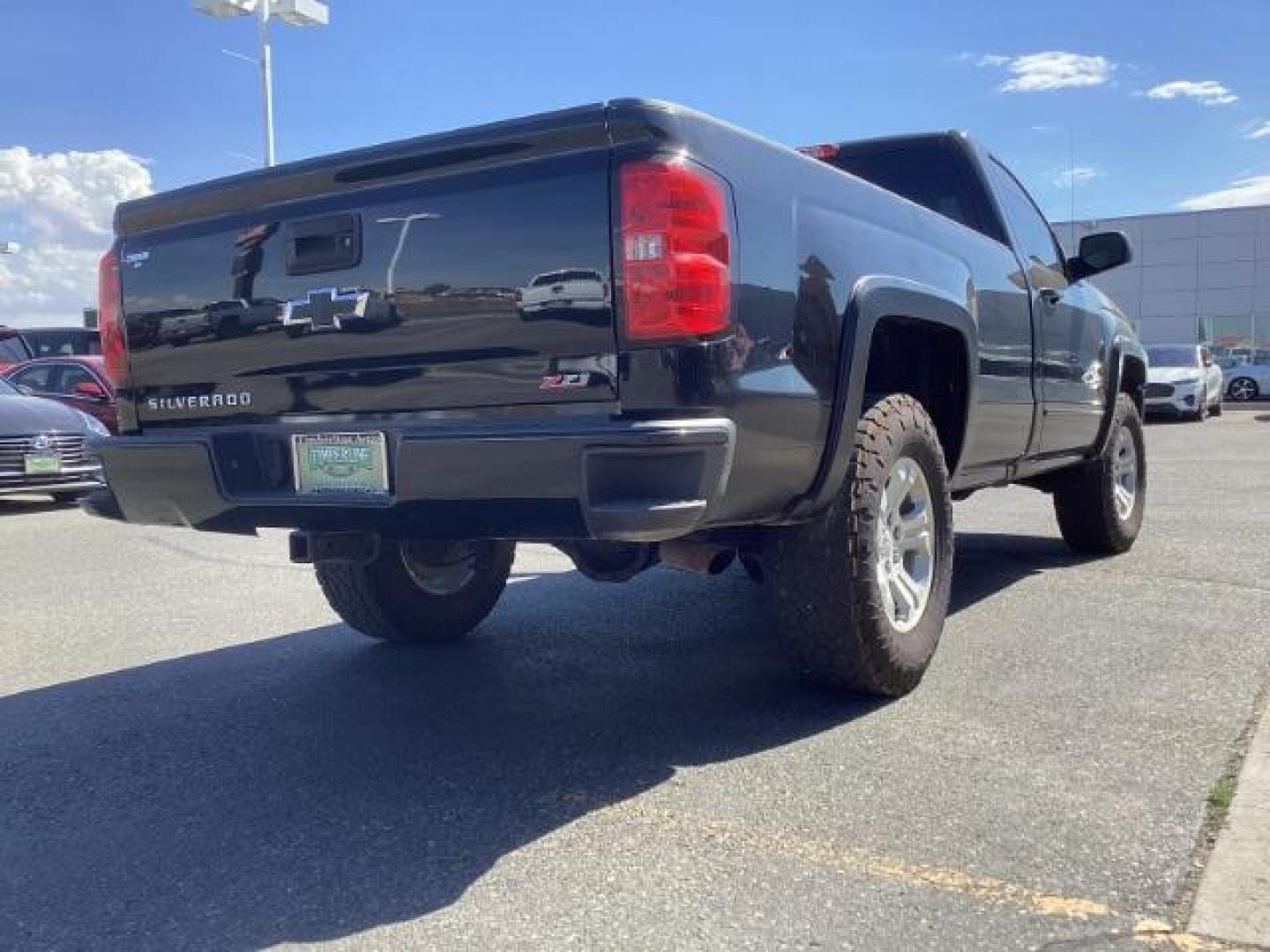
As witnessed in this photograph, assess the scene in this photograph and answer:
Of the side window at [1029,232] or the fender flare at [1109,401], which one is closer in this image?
the side window at [1029,232]

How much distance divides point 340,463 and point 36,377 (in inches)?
513

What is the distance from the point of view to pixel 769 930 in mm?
2457

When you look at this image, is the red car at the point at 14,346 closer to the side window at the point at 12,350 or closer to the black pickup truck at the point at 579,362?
the side window at the point at 12,350

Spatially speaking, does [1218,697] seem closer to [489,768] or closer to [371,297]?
[489,768]

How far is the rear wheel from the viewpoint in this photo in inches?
1226

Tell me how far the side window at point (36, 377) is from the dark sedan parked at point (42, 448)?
3857 millimetres

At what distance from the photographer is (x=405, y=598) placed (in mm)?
4852

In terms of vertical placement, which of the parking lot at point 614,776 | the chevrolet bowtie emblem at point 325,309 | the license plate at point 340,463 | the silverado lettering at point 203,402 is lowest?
the parking lot at point 614,776

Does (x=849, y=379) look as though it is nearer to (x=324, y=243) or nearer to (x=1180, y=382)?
(x=324, y=243)

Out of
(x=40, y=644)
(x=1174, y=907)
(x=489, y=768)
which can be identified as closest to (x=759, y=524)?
(x=489, y=768)

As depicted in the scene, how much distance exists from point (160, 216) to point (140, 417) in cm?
64

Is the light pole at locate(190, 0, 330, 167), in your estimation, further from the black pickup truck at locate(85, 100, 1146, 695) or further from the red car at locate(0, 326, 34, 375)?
the black pickup truck at locate(85, 100, 1146, 695)

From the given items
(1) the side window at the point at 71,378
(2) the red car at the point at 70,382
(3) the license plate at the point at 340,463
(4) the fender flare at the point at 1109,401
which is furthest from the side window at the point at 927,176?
(1) the side window at the point at 71,378

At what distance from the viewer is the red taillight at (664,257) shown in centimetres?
288
